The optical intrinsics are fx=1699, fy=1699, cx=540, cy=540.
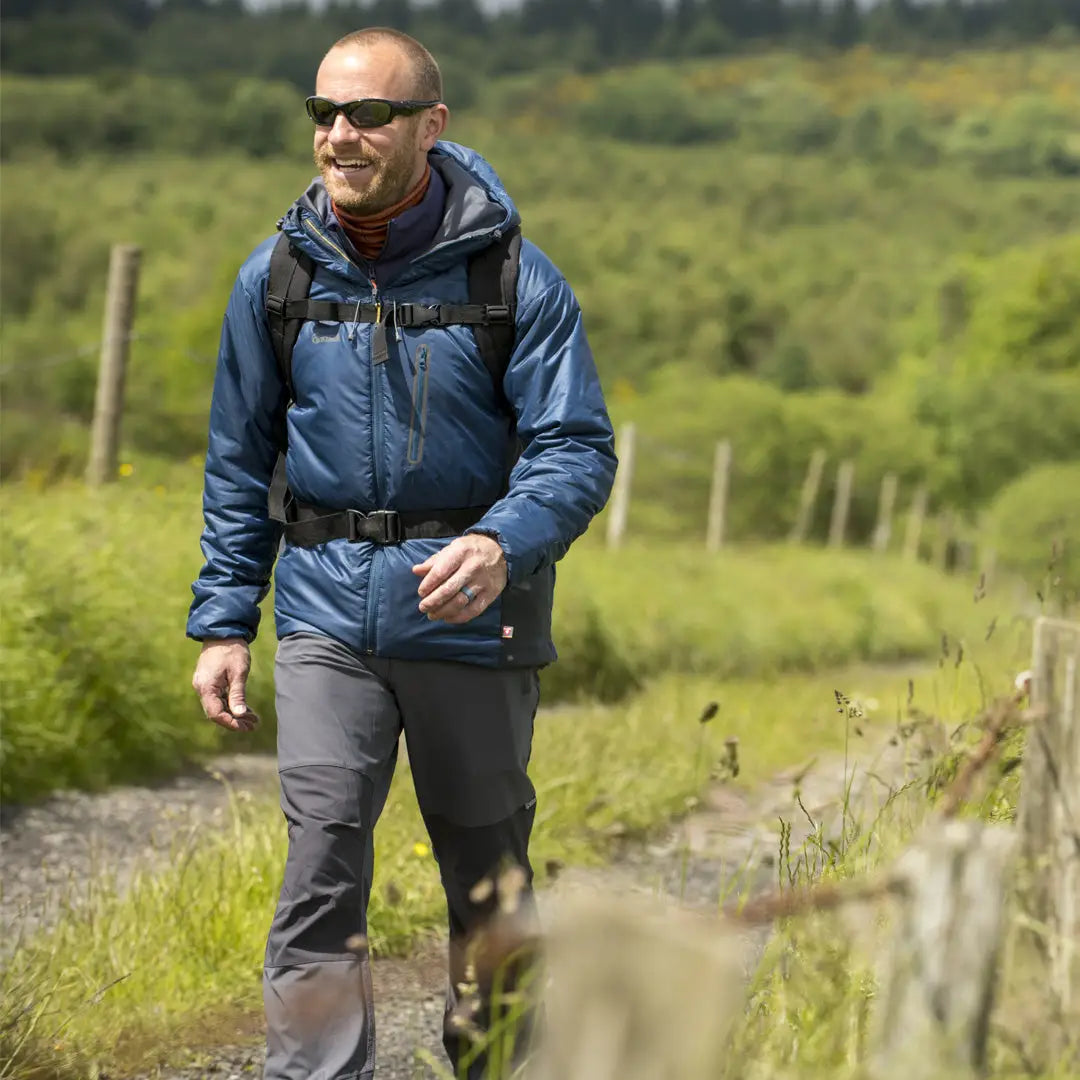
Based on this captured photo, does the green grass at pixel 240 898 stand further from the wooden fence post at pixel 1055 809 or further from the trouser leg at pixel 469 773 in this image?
the wooden fence post at pixel 1055 809

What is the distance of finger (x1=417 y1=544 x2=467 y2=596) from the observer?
280cm

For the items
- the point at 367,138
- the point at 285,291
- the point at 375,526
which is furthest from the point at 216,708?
the point at 367,138

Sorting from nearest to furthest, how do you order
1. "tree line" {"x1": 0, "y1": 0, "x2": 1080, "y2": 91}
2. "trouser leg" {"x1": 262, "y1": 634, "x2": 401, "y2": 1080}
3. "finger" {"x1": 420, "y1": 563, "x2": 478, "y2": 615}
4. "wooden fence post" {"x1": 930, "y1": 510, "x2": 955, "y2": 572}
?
"finger" {"x1": 420, "y1": 563, "x2": 478, "y2": 615}, "trouser leg" {"x1": 262, "y1": 634, "x2": 401, "y2": 1080}, "wooden fence post" {"x1": 930, "y1": 510, "x2": 955, "y2": 572}, "tree line" {"x1": 0, "y1": 0, "x2": 1080, "y2": 91}

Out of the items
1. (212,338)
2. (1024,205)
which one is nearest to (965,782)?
(212,338)

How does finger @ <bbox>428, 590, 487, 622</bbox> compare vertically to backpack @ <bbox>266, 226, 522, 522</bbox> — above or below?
below

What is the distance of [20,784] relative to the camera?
677 cm

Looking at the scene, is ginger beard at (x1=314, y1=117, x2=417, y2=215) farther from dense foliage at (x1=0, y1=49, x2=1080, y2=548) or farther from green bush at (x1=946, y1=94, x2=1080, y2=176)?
green bush at (x1=946, y1=94, x2=1080, y2=176)

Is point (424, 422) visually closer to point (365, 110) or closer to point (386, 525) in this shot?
point (386, 525)

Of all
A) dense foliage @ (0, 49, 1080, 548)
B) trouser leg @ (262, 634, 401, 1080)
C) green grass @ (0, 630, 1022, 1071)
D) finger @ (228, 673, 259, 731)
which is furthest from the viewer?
dense foliage @ (0, 49, 1080, 548)

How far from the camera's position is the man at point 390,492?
9.99 ft

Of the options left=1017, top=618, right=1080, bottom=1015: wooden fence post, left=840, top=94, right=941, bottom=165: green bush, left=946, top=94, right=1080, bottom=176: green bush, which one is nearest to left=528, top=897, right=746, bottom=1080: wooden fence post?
left=1017, top=618, right=1080, bottom=1015: wooden fence post

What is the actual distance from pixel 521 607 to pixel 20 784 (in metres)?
4.22

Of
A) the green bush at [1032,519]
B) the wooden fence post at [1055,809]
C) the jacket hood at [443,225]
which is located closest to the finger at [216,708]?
the jacket hood at [443,225]

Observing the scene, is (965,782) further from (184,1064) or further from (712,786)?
(712,786)
